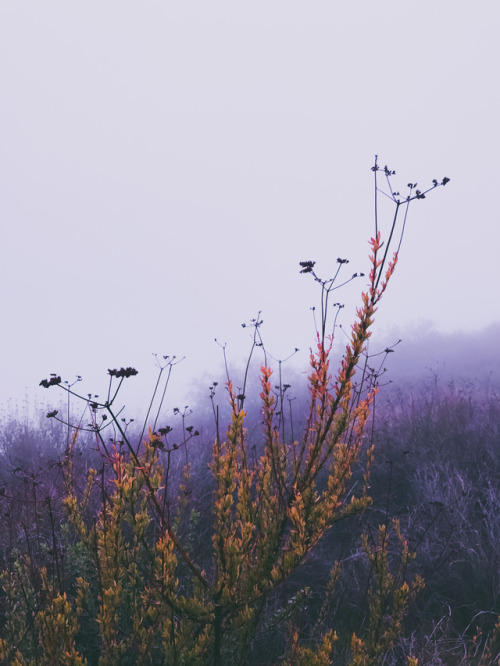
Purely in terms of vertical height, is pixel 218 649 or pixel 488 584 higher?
pixel 218 649

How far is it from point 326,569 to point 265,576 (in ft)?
9.35

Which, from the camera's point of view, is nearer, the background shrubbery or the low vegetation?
the low vegetation

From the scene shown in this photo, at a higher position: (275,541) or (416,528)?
(275,541)

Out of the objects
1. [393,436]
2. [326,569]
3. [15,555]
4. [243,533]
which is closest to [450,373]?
[393,436]

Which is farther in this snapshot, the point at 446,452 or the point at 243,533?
the point at 446,452

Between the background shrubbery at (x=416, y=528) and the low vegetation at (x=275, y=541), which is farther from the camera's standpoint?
the background shrubbery at (x=416, y=528)

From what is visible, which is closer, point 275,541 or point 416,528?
point 275,541

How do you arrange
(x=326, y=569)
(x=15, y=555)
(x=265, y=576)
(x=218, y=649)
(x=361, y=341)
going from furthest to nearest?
(x=326, y=569) < (x=15, y=555) < (x=218, y=649) < (x=265, y=576) < (x=361, y=341)

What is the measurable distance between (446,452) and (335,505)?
13.7 ft

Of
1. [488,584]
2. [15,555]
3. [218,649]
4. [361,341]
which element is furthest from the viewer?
[488,584]

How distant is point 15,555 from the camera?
370 cm

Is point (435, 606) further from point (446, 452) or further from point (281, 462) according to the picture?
point (281, 462)

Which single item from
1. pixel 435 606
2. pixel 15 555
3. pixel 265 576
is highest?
pixel 265 576

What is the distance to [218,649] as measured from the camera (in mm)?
2135
